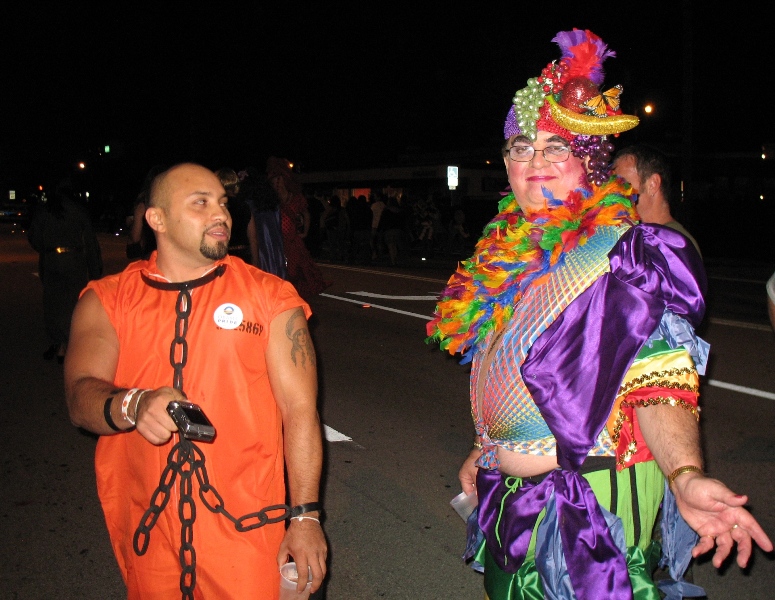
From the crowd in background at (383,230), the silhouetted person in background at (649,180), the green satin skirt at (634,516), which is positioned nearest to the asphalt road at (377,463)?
the green satin skirt at (634,516)

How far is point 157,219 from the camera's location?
2.56 meters

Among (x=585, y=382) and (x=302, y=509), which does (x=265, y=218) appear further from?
(x=585, y=382)

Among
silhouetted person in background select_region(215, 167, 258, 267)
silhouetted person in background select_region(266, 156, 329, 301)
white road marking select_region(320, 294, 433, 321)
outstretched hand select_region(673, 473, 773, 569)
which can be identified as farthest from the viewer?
white road marking select_region(320, 294, 433, 321)

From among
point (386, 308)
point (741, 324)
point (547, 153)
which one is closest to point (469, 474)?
point (547, 153)

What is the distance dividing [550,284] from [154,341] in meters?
1.22

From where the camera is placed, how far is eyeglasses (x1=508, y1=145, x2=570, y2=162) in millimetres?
2373

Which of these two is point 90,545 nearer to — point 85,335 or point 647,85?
point 85,335

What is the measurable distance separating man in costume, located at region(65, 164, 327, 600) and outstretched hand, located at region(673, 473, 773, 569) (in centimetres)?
109

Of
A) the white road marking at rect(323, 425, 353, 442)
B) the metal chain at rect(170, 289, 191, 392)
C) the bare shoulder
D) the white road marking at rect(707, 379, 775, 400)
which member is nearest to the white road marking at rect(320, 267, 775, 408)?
the white road marking at rect(707, 379, 775, 400)

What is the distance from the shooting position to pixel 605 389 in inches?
75.4

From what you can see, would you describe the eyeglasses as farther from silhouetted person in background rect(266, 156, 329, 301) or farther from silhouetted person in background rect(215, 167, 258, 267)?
silhouetted person in background rect(266, 156, 329, 301)

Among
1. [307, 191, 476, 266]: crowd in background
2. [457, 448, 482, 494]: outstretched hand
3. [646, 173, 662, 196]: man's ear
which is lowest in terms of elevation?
[307, 191, 476, 266]: crowd in background

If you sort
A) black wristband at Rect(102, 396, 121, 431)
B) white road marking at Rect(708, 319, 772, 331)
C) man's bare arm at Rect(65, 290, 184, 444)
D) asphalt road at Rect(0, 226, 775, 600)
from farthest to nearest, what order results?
white road marking at Rect(708, 319, 772, 331) → asphalt road at Rect(0, 226, 775, 600) → black wristband at Rect(102, 396, 121, 431) → man's bare arm at Rect(65, 290, 184, 444)

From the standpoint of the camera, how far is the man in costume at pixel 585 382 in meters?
1.90
